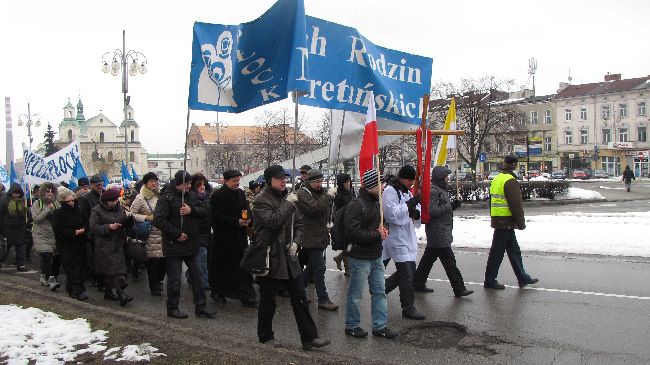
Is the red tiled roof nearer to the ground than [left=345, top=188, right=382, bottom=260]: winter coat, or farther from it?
farther from it

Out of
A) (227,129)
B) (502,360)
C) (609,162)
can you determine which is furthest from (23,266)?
(227,129)

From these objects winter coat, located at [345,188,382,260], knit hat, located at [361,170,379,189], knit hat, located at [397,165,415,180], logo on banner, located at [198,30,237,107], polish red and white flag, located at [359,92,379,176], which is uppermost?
logo on banner, located at [198,30,237,107]

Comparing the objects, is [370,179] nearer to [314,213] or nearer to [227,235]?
[314,213]

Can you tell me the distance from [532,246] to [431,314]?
6.75 m

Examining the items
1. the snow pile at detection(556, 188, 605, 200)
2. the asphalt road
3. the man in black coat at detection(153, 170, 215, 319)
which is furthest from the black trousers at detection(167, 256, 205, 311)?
the snow pile at detection(556, 188, 605, 200)

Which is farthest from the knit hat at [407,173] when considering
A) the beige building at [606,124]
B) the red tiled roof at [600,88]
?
the red tiled roof at [600,88]

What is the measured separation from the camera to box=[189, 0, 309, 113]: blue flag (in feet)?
22.9

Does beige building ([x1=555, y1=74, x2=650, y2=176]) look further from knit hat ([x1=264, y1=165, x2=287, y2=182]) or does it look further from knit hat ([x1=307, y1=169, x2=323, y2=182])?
knit hat ([x1=264, y1=165, x2=287, y2=182])

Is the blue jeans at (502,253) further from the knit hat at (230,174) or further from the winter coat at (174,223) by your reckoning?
the winter coat at (174,223)

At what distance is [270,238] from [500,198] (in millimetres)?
4574

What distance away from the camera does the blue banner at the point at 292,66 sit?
23.2 feet

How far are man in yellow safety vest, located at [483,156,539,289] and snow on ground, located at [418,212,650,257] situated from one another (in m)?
4.37

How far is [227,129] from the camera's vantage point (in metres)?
126

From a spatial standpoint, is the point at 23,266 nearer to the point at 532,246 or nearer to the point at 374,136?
the point at 374,136
